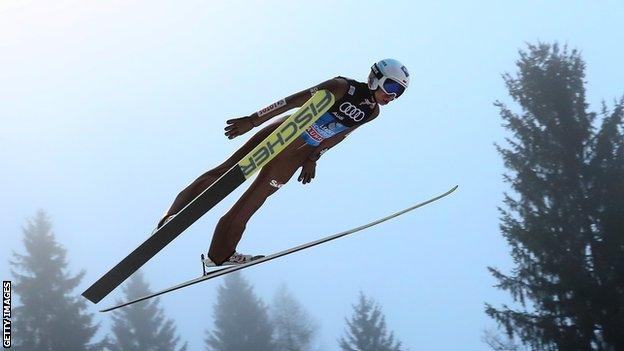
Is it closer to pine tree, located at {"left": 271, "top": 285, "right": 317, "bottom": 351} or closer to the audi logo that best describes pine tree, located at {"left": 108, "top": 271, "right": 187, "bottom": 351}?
pine tree, located at {"left": 271, "top": 285, "right": 317, "bottom": 351}

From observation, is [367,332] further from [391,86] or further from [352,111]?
[391,86]

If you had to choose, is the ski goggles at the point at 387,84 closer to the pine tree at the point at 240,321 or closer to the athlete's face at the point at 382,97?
the athlete's face at the point at 382,97

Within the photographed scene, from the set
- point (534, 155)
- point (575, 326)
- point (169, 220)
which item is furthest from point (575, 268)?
point (169, 220)

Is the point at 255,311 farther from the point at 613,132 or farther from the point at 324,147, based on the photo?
the point at 324,147

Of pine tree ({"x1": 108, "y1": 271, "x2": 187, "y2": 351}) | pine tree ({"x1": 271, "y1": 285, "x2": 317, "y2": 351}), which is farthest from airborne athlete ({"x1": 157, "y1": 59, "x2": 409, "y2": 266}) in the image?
pine tree ({"x1": 108, "y1": 271, "x2": 187, "y2": 351})

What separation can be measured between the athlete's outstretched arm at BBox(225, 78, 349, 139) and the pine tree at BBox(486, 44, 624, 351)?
33.4ft

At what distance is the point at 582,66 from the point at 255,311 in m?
25.6

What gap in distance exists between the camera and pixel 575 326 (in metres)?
14.5

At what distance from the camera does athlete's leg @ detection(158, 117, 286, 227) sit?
22.9 ft

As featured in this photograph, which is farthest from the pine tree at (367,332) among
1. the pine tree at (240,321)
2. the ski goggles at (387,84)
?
the ski goggles at (387,84)

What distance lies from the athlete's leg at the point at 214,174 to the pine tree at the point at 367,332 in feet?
92.7

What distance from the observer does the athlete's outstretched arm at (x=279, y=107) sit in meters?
6.63

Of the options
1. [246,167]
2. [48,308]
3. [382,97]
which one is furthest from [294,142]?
[48,308]

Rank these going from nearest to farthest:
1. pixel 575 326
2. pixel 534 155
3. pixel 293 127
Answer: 1. pixel 293 127
2. pixel 575 326
3. pixel 534 155
